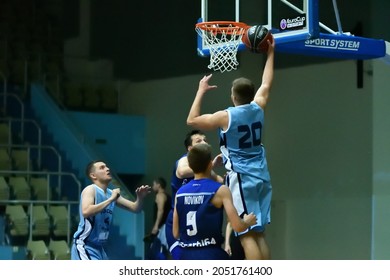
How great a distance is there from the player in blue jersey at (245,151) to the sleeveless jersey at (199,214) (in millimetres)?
230

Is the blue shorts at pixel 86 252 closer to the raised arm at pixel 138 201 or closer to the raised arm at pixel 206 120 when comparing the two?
the raised arm at pixel 138 201

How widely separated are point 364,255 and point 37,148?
527cm

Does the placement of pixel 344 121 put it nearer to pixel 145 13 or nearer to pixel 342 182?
pixel 342 182

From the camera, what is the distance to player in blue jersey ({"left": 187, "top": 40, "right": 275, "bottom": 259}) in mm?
7184

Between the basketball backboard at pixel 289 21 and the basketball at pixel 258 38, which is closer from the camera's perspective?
the basketball at pixel 258 38

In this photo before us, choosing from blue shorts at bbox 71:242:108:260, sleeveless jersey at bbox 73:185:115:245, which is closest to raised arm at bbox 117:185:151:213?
sleeveless jersey at bbox 73:185:115:245

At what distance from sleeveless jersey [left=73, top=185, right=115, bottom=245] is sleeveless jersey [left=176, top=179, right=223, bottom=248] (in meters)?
1.75

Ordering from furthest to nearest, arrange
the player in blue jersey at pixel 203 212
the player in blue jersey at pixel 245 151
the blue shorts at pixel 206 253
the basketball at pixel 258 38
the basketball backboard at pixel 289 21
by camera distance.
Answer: the basketball backboard at pixel 289 21
the basketball at pixel 258 38
the player in blue jersey at pixel 245 151
the blue shorts at pixel 206 253
the player in blue jersey at pixel 203 212

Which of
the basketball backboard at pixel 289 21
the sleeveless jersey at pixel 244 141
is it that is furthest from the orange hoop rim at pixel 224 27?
the sleeveless jersey at pixel 244 141

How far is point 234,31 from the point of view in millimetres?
8562

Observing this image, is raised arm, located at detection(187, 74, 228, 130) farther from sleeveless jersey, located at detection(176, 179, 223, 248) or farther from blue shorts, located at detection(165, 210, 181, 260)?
blue shorts, located at detection(165, 210, 181, 260)

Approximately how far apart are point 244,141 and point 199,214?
25.5 inches

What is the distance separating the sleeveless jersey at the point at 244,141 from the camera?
7203 mm
